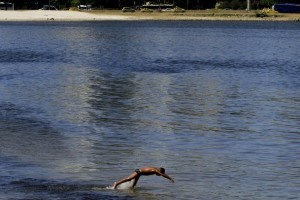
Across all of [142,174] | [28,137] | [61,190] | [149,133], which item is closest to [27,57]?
[149,133]

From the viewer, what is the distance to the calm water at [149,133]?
82.6 feet

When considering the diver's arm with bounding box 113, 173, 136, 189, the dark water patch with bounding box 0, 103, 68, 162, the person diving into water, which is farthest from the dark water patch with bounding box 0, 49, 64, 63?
the person diving into water

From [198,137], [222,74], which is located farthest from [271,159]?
[222,74]

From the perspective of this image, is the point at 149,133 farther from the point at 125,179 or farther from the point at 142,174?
the point at 142,174

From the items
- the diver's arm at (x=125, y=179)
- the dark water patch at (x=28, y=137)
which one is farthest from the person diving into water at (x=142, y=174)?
the dark water patch at (x=28, y=137)

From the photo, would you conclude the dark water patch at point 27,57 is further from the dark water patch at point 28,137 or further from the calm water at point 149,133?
the dark water patch at point 28,137

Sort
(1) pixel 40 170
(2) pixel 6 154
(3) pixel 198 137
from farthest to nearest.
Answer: (3) pixel 198 137
(2) pixel 6 154
(1) pixel 40 170

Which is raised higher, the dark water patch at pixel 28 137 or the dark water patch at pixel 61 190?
the dark water patch at pixel 61 190

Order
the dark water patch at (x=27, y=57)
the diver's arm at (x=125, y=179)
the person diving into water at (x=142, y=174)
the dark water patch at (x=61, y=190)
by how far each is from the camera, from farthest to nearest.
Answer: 1. the dark water patch at (x=27, y=57)
2. the diver's arm at (x=125, y=179)
3. the dark water patch at (x=61, y=190)
4. the person diving into water at (x=142, y=174)

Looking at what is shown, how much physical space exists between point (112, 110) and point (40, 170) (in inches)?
586

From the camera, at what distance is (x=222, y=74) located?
66625mm

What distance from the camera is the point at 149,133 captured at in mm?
34562

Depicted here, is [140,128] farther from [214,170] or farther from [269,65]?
[269,65]

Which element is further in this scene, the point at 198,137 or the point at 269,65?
the point at 269,65
